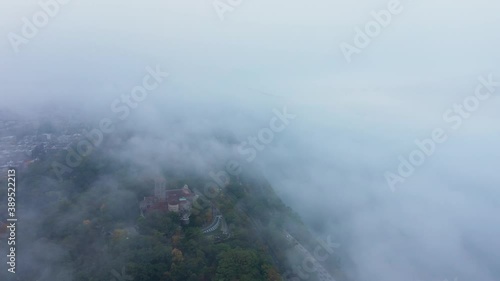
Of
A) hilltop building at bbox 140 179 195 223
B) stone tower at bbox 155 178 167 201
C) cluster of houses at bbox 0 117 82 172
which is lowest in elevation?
hilltop building at bbox 140 179 195 223

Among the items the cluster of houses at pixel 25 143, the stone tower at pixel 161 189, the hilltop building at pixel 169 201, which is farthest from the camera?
the cluster of houses at pixel 25 143

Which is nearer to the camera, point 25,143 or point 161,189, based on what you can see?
point 161,189

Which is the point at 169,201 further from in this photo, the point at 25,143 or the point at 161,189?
the point at 25,143

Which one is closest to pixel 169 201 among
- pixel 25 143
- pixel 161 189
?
pixel 161 189

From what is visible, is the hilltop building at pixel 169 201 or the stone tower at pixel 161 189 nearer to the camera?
the hilltop building at pixel 169 201

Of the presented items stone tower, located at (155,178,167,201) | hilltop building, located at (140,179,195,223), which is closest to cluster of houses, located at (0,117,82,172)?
stone tower, located at (155,178,167,201)

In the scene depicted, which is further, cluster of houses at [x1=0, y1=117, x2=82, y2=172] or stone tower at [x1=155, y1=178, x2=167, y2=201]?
cluster of houses at [x1=0, y1=117, x2=82, y2=172]

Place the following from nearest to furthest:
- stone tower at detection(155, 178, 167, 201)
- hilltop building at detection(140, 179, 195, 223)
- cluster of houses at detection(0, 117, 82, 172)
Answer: hilltop building at detection(140, 179, 195, 223) → stone tower at detection(155, 178, 167, 201) → cluster of houses at detection(0, 117, 82, 172)

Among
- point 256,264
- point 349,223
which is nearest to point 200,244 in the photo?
point 256,264

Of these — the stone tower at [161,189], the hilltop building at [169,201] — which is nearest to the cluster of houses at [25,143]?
the stone tower at [161,189]

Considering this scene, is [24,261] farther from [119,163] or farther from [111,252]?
[119,163]

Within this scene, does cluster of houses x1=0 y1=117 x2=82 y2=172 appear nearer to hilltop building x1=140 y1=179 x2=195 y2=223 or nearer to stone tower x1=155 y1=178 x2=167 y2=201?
stone tower x1=155 y1=178 x2=167 y2=201

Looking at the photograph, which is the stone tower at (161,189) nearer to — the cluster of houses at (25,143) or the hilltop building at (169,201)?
the hilltop building at (169,201)
